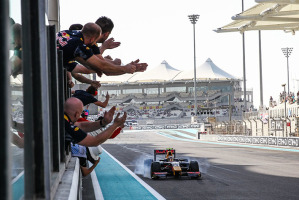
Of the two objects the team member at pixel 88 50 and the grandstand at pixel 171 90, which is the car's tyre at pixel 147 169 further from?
the grandstand at pixel 171 90

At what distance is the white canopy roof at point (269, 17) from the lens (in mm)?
30109

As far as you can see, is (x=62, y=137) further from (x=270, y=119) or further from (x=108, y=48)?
(x=270, y=119)

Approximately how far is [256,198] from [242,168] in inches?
297

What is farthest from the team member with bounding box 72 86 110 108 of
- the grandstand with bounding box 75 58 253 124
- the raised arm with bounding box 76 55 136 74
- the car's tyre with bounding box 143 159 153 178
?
the grandstand with bounding box 75 58 253 124

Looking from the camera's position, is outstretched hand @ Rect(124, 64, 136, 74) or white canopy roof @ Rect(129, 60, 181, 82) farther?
white canopy roof @ Rect(129, 60, 181, 82)

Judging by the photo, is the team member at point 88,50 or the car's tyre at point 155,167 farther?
the car's tyre at point 155,167

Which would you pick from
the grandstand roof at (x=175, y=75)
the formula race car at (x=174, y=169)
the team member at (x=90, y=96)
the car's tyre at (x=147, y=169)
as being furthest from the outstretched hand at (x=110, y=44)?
the grandstand roof at (x=175, y=75)

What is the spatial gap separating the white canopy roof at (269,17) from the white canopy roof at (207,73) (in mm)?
75910

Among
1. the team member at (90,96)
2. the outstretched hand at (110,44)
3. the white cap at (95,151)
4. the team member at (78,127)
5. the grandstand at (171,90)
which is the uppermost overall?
the grandstand at (171,90)

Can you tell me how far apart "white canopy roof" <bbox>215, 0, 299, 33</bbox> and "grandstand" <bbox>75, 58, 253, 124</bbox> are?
66.2m

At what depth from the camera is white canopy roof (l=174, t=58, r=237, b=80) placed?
11544 cm

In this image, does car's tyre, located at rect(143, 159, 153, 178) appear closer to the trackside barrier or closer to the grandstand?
the trackside barrier

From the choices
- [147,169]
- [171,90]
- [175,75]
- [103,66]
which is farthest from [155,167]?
[175,75]

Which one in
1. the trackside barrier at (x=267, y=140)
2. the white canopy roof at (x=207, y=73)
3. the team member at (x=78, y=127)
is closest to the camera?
the team member at (x=78, y=127)
